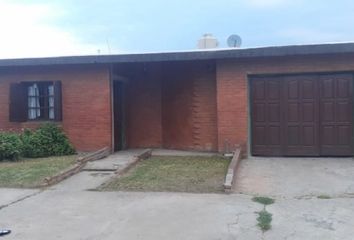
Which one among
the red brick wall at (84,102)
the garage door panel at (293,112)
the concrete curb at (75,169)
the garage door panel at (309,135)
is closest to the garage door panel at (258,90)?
the garage door panel at (293,112)

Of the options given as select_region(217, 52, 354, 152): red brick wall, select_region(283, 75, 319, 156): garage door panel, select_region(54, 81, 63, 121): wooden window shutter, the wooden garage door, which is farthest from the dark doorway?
select_region(283, 75, 319, 156): garage door panel

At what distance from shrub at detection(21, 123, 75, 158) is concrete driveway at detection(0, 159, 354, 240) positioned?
4264 millimetres

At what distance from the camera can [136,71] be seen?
15742 mm

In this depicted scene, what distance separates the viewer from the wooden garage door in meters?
12.9

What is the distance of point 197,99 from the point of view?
14555 mm

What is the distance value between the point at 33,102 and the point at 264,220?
10.5 meters

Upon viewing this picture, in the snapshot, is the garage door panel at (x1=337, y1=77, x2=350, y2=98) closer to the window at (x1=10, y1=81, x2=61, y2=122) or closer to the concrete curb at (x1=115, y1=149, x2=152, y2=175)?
the concrete curb at (x1=115, y1=149, x2=152, y2=175)

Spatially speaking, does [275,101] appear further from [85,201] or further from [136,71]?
[85,201]

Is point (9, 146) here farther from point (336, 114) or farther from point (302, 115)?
point (336, 114)

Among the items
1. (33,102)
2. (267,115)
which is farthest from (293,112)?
(33,102)

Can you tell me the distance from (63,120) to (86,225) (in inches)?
332

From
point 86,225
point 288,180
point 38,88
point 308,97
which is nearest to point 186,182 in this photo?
point 288,180

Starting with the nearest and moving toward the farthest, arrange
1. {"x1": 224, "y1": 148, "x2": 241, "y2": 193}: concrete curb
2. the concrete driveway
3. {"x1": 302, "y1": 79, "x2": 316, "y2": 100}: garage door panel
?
the concrete driveway → {"x1": 224, "y1": 148, "x2": 241, "y2": 193}: concrete curb → {"x1": 302, "y1": 79, "x2": 316, "y2": 100}: garage door panel

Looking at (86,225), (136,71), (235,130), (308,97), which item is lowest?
(86,225)
